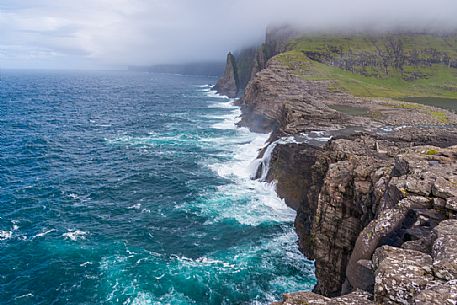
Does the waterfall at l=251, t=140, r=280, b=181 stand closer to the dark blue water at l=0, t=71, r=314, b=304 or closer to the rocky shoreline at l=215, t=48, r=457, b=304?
the dark blue water at l=0, t=71, r=314, b=304

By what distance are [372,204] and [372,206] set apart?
0.78m

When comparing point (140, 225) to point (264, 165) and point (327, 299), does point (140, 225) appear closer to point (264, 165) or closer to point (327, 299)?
point (264, 165)

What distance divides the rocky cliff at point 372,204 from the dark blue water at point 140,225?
583cm

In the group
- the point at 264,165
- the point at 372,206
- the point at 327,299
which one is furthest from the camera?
the point at 264,165

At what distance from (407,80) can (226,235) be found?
171m

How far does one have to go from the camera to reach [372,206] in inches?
1249

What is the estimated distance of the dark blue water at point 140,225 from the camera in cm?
4050

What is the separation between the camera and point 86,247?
159ft

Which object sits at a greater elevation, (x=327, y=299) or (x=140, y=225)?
(x=327, y=299)

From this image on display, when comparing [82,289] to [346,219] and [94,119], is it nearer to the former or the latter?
[346,219]

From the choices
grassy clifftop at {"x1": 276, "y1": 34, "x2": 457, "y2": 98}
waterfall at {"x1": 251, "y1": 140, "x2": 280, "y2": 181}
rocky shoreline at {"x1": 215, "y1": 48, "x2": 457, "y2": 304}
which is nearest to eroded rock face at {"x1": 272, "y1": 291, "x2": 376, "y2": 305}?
rocky shoreline at {"x1": 215, "y1": 48, "x2": 457, "y2": 304}

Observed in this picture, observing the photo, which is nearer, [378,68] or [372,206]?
[372,206]

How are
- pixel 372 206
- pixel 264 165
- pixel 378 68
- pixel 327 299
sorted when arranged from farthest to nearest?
pixel 378 68, pixel 264 165, pixel 372 206, pixel 327 299

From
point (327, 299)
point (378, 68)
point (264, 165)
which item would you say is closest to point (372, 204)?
point (327, 299)
